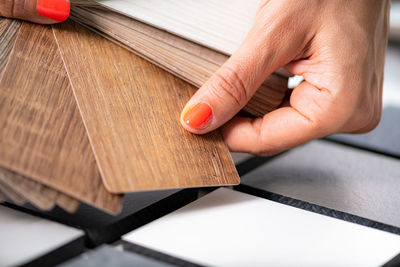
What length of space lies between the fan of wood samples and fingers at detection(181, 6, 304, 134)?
1.5 inches

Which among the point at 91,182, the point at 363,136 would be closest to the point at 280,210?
the point at 91,182

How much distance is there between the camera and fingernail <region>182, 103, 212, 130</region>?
73cm

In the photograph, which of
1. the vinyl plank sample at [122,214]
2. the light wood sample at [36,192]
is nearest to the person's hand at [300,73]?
the vinyl plank sample at [122,214]

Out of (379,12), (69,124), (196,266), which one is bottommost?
(196,266)

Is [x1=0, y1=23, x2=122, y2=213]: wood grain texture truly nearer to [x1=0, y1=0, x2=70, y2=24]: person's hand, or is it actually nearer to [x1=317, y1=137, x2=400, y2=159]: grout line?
[x1=0, y1=0, x2=70, y2=24]: person's hand

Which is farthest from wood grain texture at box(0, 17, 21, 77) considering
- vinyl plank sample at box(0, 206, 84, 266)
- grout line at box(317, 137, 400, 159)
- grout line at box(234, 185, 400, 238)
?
grout line at box(317, 137, 400, 159)

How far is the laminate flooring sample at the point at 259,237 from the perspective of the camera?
1.92ft

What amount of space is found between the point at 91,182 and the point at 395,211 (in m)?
0.54

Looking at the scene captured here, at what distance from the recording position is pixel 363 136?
4.00 ft

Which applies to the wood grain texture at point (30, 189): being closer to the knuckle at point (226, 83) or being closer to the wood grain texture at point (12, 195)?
the wood grain texture at point (12, 195)

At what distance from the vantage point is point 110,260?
0.51m

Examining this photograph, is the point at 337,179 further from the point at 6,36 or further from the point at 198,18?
the point at 6,36

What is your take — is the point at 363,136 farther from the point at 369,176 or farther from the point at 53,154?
the point at 53,154

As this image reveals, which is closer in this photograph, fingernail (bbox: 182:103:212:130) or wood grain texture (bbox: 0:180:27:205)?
wood grain texture (bbox: 0:180:27:205)
